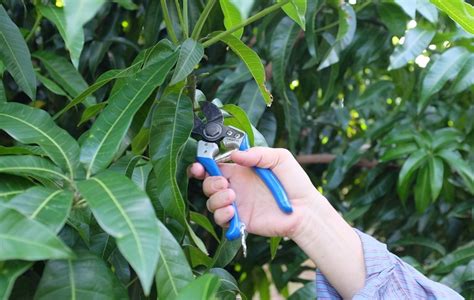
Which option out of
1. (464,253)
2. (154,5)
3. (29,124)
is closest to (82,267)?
(29,124)

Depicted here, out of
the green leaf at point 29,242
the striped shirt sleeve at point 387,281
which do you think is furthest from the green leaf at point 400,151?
the green leaf at point 29,242

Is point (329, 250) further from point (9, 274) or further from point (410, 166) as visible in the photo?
point (410, 166)

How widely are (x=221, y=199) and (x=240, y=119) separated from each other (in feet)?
0.41

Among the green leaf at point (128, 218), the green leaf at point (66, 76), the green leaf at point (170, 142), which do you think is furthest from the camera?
the green leaf at point (66, 76)

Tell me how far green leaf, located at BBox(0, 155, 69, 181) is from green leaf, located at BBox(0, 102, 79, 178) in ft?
0.04

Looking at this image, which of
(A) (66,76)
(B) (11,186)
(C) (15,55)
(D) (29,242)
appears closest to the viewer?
(D) (29,242)

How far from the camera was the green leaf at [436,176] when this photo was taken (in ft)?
4.68

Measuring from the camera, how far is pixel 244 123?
0.91 meters

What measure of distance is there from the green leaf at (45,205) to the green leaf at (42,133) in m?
0.07

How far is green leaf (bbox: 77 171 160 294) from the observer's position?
51 centimetres

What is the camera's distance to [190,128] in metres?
0.81

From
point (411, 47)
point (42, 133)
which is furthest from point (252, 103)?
point (42, 133)

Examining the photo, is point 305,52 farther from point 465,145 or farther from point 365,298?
point 365,298

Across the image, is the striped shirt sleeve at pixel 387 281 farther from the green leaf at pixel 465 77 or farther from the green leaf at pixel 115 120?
the green leaf at pixel 465 77
